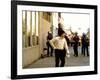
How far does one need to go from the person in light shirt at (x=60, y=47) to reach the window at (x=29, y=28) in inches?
7.7

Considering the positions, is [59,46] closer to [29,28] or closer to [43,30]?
[43,30]

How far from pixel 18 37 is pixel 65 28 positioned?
0.49 meters

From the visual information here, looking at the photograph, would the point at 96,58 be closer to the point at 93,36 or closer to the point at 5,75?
the point at 93,36

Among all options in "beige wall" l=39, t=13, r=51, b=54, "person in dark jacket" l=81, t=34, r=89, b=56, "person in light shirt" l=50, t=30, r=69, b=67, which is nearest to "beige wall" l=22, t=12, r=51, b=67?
"beige wall" l=39, t=13, r=51, b=54

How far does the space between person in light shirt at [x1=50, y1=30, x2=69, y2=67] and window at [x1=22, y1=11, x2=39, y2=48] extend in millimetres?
194

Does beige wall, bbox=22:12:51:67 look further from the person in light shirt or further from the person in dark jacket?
the person in dark jacket

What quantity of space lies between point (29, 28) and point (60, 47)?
14.5 inches

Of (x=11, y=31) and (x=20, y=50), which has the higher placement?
(x=11, y=31)

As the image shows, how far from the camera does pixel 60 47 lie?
6.66ft

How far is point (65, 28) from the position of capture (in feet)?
6.71

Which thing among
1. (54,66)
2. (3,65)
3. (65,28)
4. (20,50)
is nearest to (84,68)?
(54,66)

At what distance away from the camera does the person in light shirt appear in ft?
6.60

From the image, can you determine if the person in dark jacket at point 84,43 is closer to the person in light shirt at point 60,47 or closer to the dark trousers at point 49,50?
the person in light shirt at point 60,47

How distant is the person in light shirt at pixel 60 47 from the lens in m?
2.01
